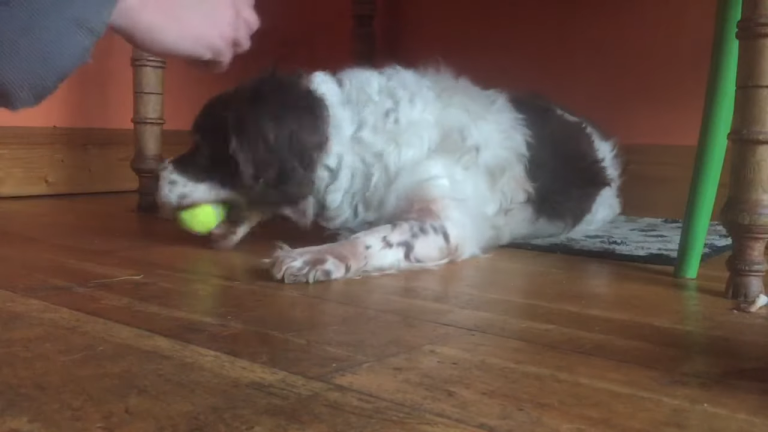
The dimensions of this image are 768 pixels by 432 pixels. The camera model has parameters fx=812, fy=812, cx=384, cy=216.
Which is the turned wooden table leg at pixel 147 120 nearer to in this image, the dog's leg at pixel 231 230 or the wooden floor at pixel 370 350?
the dog's leg at pixel 231 230

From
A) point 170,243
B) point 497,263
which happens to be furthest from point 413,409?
point 170,243

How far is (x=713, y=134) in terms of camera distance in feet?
4.75

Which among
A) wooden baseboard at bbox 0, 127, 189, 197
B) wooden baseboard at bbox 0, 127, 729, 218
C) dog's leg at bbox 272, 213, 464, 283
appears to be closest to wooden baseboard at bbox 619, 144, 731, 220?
wooden baseboard at bbox 0, 127, 729, 218

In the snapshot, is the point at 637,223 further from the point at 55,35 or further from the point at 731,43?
the point at 55,35

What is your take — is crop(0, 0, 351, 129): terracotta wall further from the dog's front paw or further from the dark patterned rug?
the dog's front paw

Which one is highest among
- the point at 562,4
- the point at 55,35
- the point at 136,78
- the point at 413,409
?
the point at 562,4

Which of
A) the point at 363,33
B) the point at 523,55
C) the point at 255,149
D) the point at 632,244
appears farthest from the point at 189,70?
the point at 632,244

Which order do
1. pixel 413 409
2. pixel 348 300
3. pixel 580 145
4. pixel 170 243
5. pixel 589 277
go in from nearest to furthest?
pixel 413 409 < pixel 348 300 < pixel 589 277 < pixel 170 243 < pixel 580 145

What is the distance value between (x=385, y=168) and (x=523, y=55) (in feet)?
3.82

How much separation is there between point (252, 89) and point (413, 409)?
3.41 feet

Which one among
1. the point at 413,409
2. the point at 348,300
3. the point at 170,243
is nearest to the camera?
the point at 413,409

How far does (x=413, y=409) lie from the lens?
76 cm

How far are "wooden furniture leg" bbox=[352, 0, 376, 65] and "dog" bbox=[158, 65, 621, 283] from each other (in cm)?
101

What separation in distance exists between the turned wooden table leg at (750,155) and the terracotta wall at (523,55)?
3.98 ft
